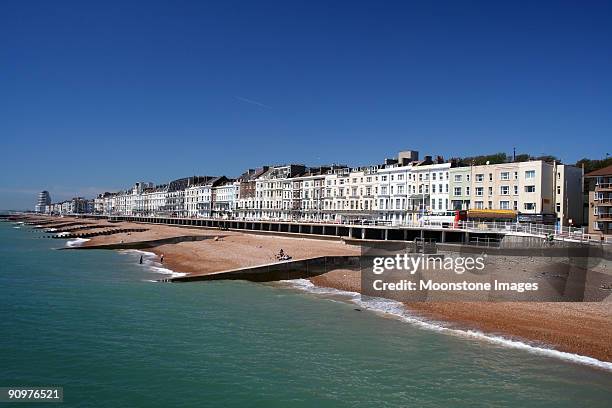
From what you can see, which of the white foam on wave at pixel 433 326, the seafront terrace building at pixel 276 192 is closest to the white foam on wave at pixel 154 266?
the white foam on wave at pixel 433 326

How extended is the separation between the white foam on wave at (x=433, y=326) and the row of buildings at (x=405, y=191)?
3645 cm

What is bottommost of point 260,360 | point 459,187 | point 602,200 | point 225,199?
point 260,360

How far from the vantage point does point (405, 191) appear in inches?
3184

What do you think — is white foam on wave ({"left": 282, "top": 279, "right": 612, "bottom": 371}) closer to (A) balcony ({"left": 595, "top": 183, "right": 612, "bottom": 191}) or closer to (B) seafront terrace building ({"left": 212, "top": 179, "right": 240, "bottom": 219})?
(A) balcony ({"left": 595, "top": 183, "right": 612, "bottom": 191})

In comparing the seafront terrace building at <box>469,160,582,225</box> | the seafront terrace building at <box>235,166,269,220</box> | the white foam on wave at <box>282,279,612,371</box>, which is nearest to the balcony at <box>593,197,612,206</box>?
the seafront terrace building at <box>469,160,582,225</box>

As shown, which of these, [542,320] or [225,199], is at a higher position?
[225,199]

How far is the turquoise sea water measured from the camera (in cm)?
1588

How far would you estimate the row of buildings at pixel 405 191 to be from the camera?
209ft

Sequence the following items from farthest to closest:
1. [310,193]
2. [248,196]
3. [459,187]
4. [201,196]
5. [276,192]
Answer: [201,196] → [248,196] → [276,192] → [310,193] → [459,187]

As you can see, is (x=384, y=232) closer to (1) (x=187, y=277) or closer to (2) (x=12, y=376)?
(1) (x=187, y=277)

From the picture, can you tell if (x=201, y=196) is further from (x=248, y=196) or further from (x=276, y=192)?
(x=276, y=192)

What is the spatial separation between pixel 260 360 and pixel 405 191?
64.6 metres

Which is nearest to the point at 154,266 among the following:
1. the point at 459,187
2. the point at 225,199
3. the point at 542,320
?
the point at 542,320

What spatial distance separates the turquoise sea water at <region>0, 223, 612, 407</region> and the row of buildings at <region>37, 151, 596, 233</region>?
43567 millimetres
